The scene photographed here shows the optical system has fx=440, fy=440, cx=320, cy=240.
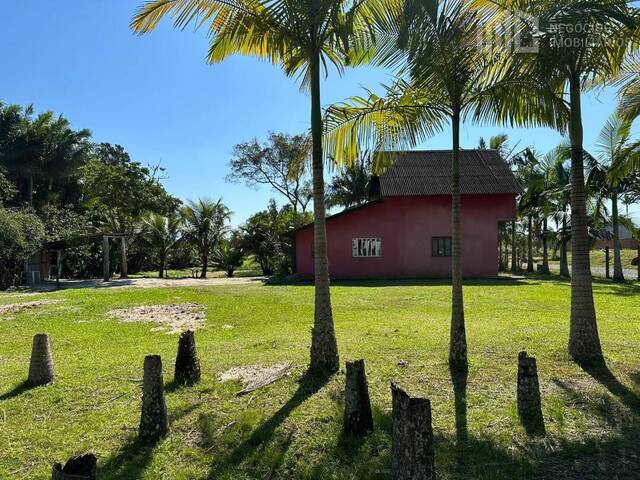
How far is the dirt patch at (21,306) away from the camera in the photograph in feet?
39.4

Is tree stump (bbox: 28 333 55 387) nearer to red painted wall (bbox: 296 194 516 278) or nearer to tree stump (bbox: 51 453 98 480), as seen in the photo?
tree stump (bbox: 51 453 98 480)

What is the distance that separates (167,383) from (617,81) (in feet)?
26.9

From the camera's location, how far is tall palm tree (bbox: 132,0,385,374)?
539 cm

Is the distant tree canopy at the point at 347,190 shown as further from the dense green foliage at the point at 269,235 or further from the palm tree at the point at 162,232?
the palm tree at the point at 162,232

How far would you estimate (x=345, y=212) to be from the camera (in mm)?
22406

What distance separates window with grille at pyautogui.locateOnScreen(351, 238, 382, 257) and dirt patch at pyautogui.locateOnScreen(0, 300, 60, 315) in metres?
13.4

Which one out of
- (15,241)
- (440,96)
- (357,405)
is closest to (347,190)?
(15,241)

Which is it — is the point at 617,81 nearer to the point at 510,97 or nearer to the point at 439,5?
the point at 510,97

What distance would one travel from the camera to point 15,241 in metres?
19.1

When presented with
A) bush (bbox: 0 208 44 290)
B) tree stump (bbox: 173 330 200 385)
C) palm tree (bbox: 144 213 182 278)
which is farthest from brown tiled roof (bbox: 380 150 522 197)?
tree stump (bbox: 173 330 200 385)

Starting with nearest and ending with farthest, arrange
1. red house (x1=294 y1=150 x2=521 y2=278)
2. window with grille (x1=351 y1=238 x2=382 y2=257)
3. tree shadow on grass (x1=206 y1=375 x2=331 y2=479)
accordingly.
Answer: tree shadow on grass (x1=206 y1=375 x2=331 y2=479) < red house (x1=294 y1=150 x2=521 y2=278) < window with grille (x1=351 y1=238 x2=382 y2=257)

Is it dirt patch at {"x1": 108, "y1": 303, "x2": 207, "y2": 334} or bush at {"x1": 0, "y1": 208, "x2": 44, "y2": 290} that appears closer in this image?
dirt patch at {"x1": 108, "y1": 303, "x2": 207, "y2": 334}

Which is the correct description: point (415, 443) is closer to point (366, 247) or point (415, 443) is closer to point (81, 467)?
point (81, 467)

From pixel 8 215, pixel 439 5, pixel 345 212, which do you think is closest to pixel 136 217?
pixel 8 215
